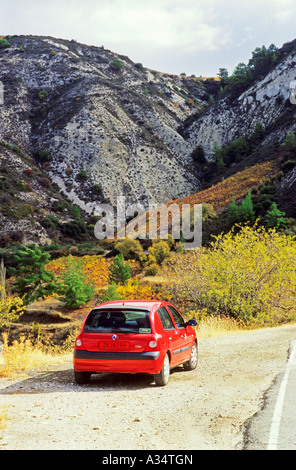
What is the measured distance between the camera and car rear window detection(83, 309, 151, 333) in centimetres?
743

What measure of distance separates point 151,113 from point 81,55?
2964cm

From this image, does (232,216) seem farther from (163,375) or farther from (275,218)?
(163,375)

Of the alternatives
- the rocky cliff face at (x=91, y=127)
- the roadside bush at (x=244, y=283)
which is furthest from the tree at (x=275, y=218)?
the rocky cliff face at (x=91, y=127)

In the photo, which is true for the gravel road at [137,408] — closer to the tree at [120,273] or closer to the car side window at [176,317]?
the car side window at [176,317]

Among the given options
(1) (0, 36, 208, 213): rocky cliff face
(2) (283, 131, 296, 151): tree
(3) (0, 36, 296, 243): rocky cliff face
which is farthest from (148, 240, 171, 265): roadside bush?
(1) (0, 36, 208, 213): rocky cliff face

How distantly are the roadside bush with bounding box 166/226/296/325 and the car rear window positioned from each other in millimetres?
9430

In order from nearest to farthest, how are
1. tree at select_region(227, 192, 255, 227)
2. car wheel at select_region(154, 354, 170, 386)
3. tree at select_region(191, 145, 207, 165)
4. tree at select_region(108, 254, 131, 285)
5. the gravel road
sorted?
1. the gravel road
2. car wheel at select_region(154, 354, 170, 386)
3. tree at select_region(108, 254, 131, 285)
4. tree at select_region(227, 192, 255, 227)
5. tree at select_region(191, 145, 207, 165)

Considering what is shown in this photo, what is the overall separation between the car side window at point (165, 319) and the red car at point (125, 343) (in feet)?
0.07

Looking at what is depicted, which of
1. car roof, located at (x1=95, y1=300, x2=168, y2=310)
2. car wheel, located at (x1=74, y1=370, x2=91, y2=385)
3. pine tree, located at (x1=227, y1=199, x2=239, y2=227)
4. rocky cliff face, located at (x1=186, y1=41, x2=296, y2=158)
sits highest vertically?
rocky cliff face, located at (x1=186, y1=41, x2=296, y2=158)

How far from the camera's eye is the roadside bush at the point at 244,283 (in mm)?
17656

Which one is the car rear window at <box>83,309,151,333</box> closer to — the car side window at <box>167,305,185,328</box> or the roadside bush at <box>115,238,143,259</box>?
the car side window at <box>167,305,185,328</box>

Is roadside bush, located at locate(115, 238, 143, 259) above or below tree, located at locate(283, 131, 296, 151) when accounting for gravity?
below

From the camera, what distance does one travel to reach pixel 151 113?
307 ft
